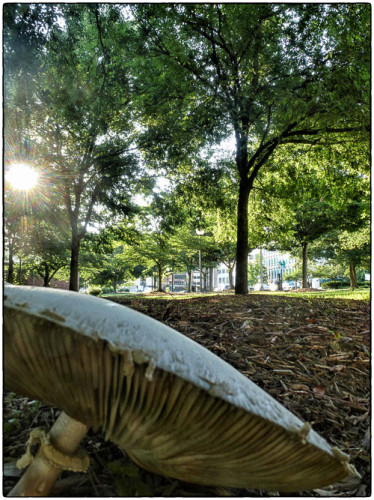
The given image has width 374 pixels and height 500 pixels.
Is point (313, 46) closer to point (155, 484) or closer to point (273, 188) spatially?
point (273, 188)

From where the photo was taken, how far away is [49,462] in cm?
86

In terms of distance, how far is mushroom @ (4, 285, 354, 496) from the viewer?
0.57m

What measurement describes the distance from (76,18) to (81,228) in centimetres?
378

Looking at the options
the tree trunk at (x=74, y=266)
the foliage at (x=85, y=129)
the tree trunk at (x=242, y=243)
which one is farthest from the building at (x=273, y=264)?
the foliage at (x=85, y=129)

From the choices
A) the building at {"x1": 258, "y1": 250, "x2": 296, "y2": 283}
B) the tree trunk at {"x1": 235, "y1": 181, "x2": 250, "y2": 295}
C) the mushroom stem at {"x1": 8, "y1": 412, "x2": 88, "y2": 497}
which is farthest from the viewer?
the building at {"x1": 258, "y1": 250, "x2": 296, "y2": 283}

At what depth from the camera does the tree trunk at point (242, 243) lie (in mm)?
6812

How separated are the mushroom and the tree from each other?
3897 millimetres

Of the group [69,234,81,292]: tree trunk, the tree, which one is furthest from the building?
[69,234,81,292]: tree trunk

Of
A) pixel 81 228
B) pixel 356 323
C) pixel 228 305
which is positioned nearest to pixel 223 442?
pixel 356 323

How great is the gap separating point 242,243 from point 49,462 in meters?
6.44

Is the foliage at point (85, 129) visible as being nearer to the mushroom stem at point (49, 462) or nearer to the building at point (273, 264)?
the mushroom stem at point (49, 462)

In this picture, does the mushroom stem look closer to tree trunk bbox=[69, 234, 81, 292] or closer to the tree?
the tree

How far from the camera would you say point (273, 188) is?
8406mm

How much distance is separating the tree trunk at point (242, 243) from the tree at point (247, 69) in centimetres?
132
